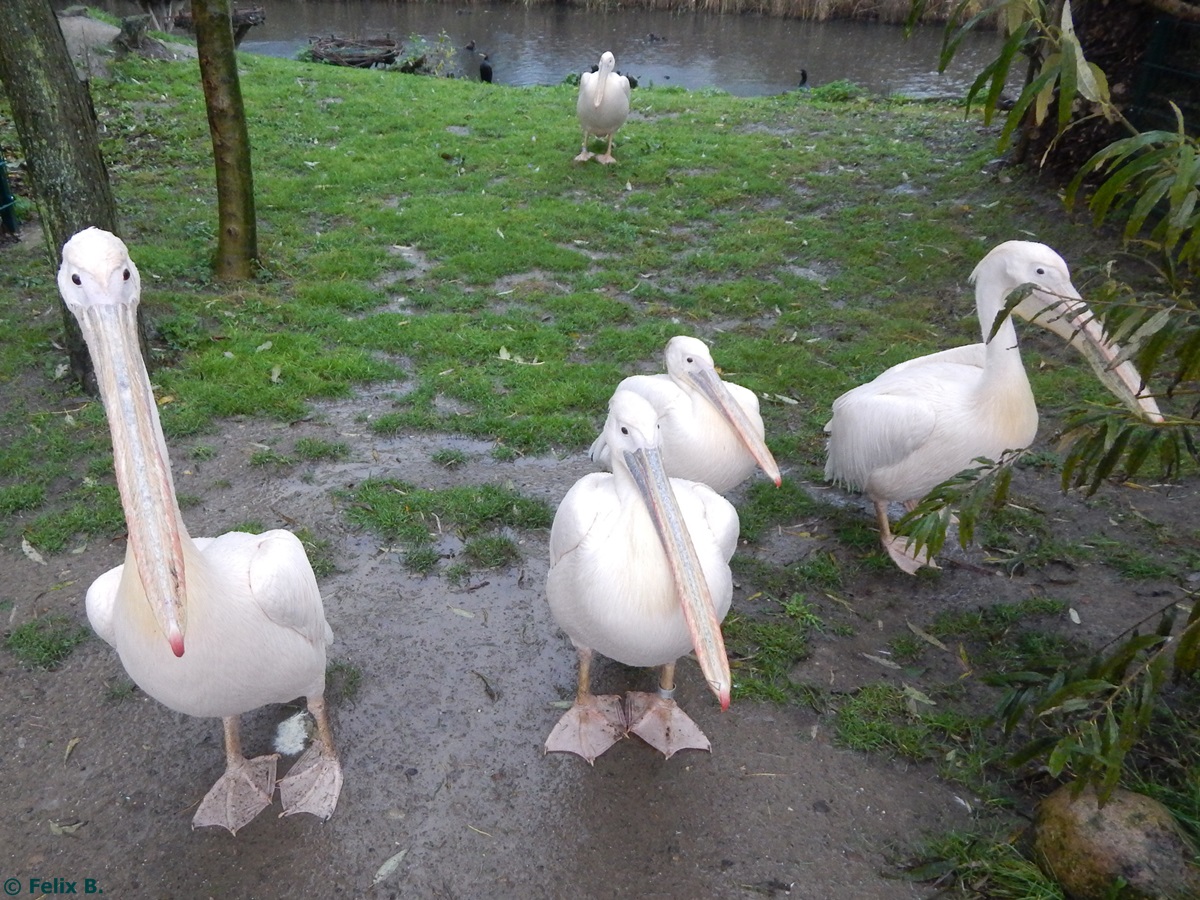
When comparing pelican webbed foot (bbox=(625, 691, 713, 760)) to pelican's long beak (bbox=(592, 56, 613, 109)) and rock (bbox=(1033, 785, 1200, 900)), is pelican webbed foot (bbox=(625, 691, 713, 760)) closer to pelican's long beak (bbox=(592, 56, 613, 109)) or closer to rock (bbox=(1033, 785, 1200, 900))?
rock (bbox=(1033, 785, 1200, 900))

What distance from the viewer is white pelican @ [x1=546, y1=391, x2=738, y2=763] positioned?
2.38 m

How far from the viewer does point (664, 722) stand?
9.18ft

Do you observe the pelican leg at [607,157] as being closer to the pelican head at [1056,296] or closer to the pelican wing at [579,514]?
the pelican head at [1056,296]

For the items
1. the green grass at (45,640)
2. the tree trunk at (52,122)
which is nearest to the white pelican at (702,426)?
the green grass at (45,640)

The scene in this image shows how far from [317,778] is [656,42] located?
18.3 meters

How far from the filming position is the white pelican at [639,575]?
238 centimetres

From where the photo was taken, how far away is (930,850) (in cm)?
239

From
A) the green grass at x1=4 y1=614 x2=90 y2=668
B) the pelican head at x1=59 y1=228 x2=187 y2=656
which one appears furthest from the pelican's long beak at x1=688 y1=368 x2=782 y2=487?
the green grass at x1=4 y1=614 x2=90 y2=668

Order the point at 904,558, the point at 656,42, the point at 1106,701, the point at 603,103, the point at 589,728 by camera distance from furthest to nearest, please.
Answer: the point at 656,42 → the point at 603,103 → the point at 904,558 → the point at 589,728 → the point at 1106,701

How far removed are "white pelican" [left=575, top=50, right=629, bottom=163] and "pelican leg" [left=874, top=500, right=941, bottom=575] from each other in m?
5.52

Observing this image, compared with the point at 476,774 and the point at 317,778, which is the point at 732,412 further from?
the point at 317,778

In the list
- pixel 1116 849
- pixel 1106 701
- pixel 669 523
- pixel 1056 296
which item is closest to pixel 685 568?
pixel 669 523

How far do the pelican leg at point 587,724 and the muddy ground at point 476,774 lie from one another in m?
0.04

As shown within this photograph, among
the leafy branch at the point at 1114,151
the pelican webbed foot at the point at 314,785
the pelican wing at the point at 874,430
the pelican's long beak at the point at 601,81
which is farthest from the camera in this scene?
the pelican's long beak at the point at 601,81
